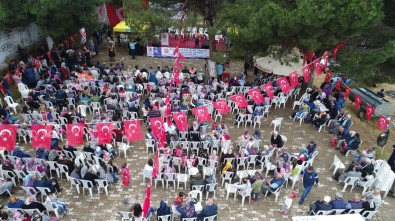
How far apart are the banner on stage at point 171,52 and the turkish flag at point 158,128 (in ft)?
44.4

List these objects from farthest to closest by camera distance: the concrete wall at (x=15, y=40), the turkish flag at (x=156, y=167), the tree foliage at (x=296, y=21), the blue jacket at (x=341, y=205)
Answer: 1. the concrete wall at (x=15, y=40)
2. the tree foliage at (x=296, y=21)
3. the turkish flag at (x=156, y=167)
4. the blue jacket at (x=341, y=205)

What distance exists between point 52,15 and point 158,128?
12.4m

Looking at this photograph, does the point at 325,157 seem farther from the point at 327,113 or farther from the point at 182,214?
the point at 182,214

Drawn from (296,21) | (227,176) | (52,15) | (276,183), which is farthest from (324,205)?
(52,15)

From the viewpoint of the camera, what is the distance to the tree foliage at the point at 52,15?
60.3ft

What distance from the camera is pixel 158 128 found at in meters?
13.0

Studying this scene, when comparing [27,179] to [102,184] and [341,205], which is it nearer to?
[102,184]

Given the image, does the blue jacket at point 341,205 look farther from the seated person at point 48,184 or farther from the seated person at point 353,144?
the seated person at point 48,184

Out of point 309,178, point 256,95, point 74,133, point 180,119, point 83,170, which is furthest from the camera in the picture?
point 256,95

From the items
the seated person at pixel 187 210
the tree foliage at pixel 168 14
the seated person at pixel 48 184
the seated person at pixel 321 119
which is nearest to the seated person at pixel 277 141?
the seated person at pixel 321 119

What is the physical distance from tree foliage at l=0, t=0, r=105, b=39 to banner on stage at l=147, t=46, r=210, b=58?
463 cm

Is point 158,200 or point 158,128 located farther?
point 158,128

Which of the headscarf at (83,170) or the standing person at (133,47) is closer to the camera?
the headscarf at (83,170)

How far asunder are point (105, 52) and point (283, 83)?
16.5 meters
